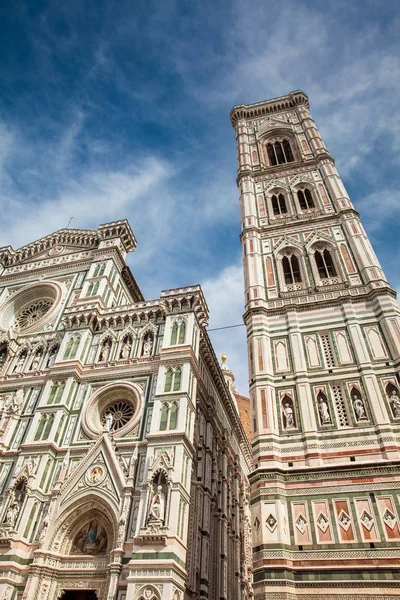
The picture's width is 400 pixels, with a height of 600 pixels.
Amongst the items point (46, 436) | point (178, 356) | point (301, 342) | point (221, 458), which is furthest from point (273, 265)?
point (46, 436)

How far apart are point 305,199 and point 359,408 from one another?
14664mm

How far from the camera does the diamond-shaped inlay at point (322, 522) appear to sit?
513 inches

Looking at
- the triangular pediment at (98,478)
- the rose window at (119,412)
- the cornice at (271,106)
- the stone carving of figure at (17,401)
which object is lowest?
the triangular pediment at (98,478)

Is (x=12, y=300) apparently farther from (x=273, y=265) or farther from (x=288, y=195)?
(x=288, y=195)

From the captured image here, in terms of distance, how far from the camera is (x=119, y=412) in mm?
19391

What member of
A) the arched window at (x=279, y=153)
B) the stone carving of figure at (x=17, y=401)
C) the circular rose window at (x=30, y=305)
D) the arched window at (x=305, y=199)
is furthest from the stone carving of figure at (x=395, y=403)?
the arched window at (x=279, y=153)

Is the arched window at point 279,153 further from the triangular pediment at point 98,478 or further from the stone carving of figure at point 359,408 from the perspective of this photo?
the triangular pediment at point 98,478

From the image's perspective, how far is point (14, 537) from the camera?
1527 cm

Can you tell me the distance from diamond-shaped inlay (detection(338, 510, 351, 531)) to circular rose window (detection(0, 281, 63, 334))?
18.9 meters

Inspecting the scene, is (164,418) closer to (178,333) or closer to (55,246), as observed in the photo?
(178,333)

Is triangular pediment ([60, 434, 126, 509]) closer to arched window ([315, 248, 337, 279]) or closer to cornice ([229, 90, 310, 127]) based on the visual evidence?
arched window ([315, 248, 337, 279])

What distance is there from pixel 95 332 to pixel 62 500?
893cm

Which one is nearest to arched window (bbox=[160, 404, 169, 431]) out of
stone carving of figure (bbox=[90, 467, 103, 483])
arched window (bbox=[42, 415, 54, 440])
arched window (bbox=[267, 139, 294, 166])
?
stone carving of figure (bbox=[90, 467, 103, 483])

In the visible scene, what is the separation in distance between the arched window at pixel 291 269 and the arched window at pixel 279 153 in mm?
11121
